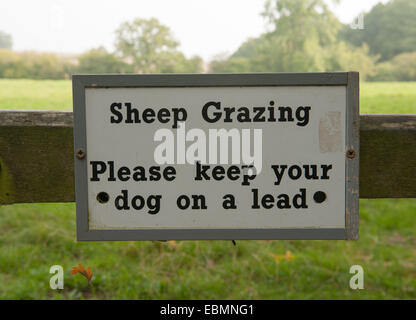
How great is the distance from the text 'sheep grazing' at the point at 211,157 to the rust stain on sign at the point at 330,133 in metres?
0.04

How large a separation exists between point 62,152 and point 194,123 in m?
0.38

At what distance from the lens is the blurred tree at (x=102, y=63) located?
4.37 metres

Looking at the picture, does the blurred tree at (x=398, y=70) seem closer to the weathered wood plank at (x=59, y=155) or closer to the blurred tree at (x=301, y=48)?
the blurred tree at (x=301, y=48)

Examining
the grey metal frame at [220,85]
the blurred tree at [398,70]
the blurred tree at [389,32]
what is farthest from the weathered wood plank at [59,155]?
the blurred tree at [389,32]

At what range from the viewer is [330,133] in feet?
3.50

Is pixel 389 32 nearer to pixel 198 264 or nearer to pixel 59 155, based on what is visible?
pixel 198 264

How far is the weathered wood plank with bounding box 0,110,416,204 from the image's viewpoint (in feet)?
3.60

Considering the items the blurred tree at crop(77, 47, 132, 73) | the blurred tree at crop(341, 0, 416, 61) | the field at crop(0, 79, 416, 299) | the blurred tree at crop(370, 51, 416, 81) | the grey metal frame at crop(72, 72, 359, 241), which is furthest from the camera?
the blurred tree at crop(341, 0, 416, 61)

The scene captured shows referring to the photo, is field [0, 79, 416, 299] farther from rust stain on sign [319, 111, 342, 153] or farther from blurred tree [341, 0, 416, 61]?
blurred tree [341, 0, 416, 61]

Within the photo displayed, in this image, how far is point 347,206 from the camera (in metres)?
1.08

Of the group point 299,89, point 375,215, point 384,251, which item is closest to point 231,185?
point 299,89

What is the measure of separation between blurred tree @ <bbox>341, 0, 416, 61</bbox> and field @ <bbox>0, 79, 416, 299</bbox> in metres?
6.52

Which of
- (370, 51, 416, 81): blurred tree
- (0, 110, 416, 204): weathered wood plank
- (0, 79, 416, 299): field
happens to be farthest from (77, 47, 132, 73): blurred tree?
(370, 51, 416, 81): blurred tree

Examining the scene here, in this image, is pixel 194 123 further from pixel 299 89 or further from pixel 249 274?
pixel 249 274
